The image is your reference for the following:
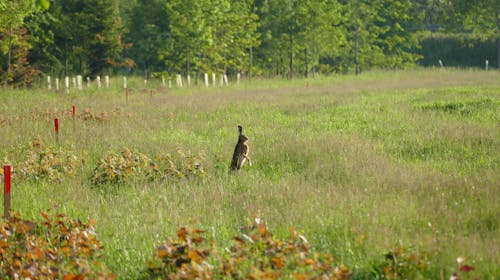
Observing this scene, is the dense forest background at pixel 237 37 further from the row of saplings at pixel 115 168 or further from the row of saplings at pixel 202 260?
the row of saplings at pixel 202 260

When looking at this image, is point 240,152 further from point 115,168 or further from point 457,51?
point 457,51

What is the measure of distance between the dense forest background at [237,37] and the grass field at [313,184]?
19753 millimetres

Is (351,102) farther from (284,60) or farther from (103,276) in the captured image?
(284,60)

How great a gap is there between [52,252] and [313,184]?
12.4ft

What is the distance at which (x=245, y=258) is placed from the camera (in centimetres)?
486

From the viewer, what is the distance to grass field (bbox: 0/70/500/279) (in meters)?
5.66

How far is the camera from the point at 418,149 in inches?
406

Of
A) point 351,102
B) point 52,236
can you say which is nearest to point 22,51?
point 351,102

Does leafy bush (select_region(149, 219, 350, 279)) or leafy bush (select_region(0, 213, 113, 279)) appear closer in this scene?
leafy bush (select_region(149, 219, 350, 279))

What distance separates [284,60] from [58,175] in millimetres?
37700

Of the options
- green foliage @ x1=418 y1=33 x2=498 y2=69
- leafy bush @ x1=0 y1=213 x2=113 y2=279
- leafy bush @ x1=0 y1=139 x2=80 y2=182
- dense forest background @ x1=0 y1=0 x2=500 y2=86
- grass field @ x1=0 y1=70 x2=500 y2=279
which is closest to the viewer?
leafy bush @ x1=0 y1=213 x2=113 y2=279

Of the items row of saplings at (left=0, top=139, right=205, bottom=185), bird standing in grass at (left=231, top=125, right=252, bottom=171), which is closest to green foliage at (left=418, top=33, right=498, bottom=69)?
bird standing in grass at (left=231, top=125, right=252, bottom=171)

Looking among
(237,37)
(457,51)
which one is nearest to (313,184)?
(237,37)

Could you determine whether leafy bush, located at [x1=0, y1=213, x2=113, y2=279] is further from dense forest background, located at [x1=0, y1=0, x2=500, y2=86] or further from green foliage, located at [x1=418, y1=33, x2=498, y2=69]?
green foliage, located at [x1=418, y1=33, x2=498, y2=69]
